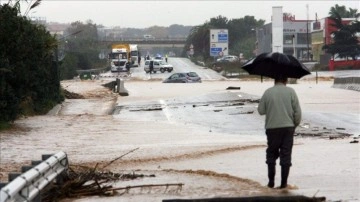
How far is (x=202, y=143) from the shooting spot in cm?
2195

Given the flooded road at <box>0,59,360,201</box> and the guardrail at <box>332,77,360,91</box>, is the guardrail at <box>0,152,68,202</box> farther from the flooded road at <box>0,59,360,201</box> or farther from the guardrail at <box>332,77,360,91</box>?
the guardrail at <box>332,77,360,91</box>

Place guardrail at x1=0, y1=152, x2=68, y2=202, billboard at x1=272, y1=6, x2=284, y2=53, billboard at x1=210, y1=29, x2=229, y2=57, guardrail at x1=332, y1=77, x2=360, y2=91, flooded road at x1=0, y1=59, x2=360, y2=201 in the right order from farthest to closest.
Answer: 1. billboard at x1=210, y1=29, x2=229, y2=57
2. billboard at x1=272, y1=6, x2=284, y2=53
3. guardrail at x1=332, y1=77, x2=360, y2=91
4. flooded road at x1=0, y1=59, x2=360, y2=201
5. guardrail at x1=0, y1=152, x2=68, y2=202

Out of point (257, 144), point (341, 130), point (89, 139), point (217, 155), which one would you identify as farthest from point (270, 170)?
point (341, 130)

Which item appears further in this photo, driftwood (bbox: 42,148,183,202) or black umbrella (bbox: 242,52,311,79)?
black umbrella (bbox: 242,52,311,79)

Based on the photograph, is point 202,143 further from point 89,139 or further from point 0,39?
point 0,39

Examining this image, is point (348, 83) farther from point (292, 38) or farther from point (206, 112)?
point (292, 38)

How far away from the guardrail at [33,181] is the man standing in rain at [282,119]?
2.68m

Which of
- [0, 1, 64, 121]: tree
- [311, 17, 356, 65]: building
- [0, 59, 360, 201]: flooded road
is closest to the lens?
[0, 59, 360, 201]: flooded road

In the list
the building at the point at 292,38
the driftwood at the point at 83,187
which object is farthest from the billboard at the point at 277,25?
the driftwood at the point at 83,187

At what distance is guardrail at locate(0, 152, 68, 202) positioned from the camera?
7922 mm

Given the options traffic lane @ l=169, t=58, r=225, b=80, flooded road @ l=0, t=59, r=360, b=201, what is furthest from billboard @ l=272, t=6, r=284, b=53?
flooded road @ l=0, t=59, r=360, b=201

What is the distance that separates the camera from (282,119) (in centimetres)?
1211

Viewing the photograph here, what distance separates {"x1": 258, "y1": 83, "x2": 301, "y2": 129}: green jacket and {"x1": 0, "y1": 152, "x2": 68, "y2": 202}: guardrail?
269 cm

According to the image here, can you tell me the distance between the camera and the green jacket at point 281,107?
12.1 meters
